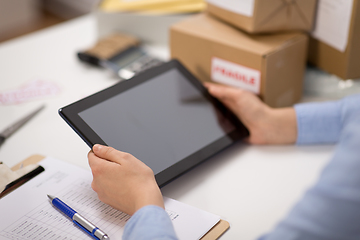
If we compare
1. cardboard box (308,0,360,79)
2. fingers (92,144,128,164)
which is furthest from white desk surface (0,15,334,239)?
cardboard box (308,0,360,79)

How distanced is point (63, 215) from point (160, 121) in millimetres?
234

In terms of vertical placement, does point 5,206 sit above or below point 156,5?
below

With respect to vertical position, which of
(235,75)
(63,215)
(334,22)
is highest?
(334,22)

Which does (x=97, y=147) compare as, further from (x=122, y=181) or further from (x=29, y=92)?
(x=29, y=92)

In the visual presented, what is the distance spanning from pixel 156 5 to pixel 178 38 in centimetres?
29

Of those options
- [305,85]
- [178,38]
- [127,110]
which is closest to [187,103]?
[127,110]

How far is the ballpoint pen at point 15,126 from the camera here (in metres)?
0.81

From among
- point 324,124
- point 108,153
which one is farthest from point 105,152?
point 324,124

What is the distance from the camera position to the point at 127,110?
0.68 meters

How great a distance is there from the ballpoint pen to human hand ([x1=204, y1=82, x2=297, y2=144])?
412 mm

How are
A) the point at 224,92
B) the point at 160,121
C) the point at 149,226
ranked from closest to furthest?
the point at 149,226, the point at 160,121, the point at 224,92

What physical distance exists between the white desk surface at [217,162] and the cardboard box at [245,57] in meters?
0.15

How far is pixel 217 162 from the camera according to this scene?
0.73m

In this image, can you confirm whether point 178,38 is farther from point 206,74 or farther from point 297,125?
point 297,125
